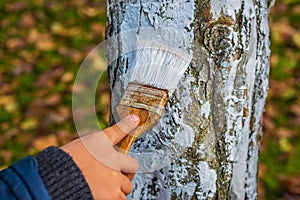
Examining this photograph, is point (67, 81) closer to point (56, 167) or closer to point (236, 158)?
point (236, 158)

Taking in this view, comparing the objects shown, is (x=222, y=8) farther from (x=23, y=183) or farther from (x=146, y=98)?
(x=23, y=183)

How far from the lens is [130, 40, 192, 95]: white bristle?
1.01 m

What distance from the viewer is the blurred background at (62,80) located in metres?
2.17

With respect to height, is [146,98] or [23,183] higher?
[146,98]

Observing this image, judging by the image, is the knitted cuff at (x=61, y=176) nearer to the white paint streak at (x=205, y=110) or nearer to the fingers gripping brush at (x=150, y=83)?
the fingers gripping brush at (x=150, y=83)

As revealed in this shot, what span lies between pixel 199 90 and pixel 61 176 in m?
0.33

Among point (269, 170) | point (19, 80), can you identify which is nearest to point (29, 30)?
point (19, 80)

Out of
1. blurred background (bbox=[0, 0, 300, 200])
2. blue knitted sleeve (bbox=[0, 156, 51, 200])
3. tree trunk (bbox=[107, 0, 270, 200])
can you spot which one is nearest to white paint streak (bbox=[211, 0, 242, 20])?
tree trunk (bbox=[107, 0, 270, 200])

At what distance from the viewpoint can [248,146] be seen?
1223mm

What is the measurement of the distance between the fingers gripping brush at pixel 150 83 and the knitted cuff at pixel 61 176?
0.31 ft

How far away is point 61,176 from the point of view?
874 millimetres

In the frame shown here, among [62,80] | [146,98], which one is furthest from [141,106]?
[62,80]

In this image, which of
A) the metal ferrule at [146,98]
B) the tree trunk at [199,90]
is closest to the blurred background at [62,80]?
the tree trunk at [199,90]

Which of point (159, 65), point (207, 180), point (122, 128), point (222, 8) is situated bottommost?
point (207, 180)
